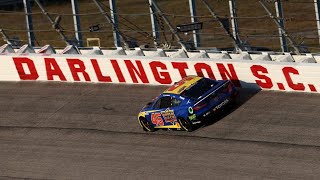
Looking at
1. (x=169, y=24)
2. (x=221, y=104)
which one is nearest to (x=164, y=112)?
(x=221, y=104)

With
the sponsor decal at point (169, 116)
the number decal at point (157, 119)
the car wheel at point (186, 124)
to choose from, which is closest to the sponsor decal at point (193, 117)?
the car wheel at point (186, 124)

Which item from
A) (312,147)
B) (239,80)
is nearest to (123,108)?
(239,80)

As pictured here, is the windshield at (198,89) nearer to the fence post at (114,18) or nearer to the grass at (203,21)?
the grass at (203,21)

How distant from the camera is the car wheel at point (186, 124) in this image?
23547 mm

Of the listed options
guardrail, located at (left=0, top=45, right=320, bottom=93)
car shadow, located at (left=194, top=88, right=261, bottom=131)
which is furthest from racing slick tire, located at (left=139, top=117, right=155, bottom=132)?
guardrail, located at (left=0, top=45, right=320, bottom=93)

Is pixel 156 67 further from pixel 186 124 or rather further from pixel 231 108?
pixel 186 124

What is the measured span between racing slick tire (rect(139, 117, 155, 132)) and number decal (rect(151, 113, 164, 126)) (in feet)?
0.66

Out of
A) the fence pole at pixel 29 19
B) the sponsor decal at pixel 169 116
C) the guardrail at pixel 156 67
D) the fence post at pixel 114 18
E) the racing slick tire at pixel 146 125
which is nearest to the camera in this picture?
the sponsor decal at pixel 169 116

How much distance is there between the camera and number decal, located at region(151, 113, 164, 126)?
24.2 meters

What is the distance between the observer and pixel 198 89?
2377 centimetres

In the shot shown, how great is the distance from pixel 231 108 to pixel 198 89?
1.61 meters

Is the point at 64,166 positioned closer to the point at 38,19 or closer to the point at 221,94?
the point at 221,94

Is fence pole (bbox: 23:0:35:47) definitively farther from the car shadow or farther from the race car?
the car shadow

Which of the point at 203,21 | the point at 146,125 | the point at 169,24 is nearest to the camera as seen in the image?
the point at 146,125
